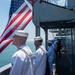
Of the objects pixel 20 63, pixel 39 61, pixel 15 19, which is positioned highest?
pixel 15 19

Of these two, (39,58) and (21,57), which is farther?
(39,58)

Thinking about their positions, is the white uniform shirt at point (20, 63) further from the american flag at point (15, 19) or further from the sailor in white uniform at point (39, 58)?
the sailor in white uniform at point (39, 58)

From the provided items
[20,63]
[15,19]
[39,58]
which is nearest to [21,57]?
[20,63]

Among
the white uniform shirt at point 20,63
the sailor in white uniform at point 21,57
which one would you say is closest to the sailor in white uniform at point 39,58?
the sailor in white uniform at point 21,57

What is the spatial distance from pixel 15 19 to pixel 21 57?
2.82 m

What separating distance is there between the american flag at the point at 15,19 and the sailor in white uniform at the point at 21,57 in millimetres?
1972

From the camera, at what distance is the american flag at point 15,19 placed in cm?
679

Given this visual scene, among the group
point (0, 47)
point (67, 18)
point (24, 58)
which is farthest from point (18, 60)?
point (67, 18)

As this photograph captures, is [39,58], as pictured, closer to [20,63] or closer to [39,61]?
[39,61]

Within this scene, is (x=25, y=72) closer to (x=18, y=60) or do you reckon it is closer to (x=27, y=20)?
(x=18, y=60)

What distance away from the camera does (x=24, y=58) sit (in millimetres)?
4477

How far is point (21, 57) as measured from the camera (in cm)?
443

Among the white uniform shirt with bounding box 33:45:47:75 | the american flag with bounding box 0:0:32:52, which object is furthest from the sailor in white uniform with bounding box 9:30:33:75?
the white uniform shirt with bounding box 33:45:47:75

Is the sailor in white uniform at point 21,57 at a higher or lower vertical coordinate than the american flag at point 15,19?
lower
